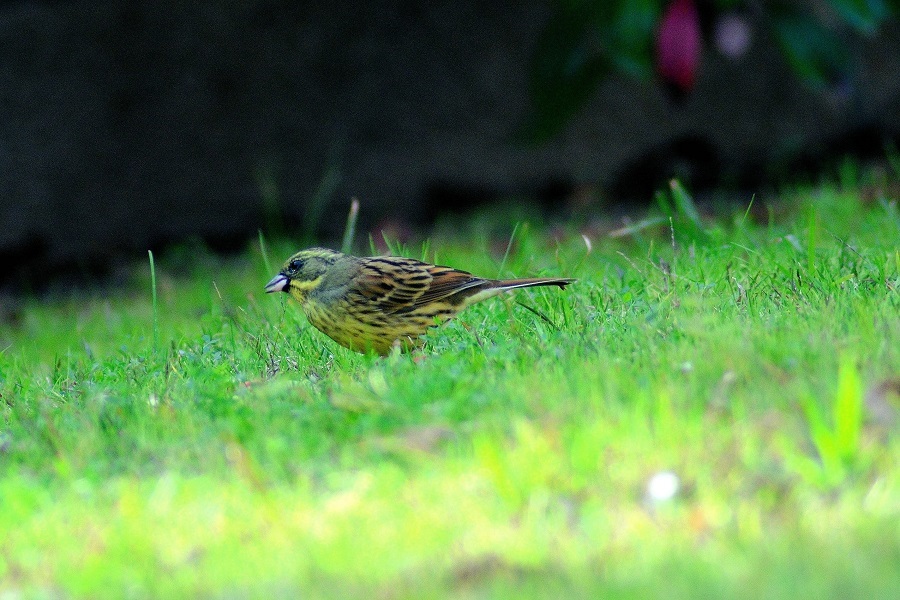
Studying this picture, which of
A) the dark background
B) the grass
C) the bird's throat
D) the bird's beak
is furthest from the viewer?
the dark background

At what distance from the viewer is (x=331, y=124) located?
11086 mm

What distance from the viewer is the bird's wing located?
603 cm

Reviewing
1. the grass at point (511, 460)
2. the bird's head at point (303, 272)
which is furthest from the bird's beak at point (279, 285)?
the grass at point (511, 460)

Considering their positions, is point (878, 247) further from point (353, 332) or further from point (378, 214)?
point (378, 214)

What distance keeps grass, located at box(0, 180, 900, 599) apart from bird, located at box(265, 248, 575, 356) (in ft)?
0.95

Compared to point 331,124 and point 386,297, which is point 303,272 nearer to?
point 386,297

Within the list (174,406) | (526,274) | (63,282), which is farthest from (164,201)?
(174,406)

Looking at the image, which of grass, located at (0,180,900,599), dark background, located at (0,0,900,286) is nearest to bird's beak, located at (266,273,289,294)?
grass, located at (0,180,900,599)

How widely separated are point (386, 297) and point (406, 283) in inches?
6.1

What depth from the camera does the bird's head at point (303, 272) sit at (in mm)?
6305

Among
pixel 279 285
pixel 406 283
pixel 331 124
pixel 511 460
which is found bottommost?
pixel 331 124

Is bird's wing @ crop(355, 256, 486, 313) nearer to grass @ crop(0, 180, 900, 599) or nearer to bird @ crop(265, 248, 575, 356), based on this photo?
bird @ crop(265, 248, 575, 356)

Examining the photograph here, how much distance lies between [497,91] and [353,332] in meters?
5.59

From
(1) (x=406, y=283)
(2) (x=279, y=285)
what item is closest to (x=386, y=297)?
(1) (x=406, y=283)
